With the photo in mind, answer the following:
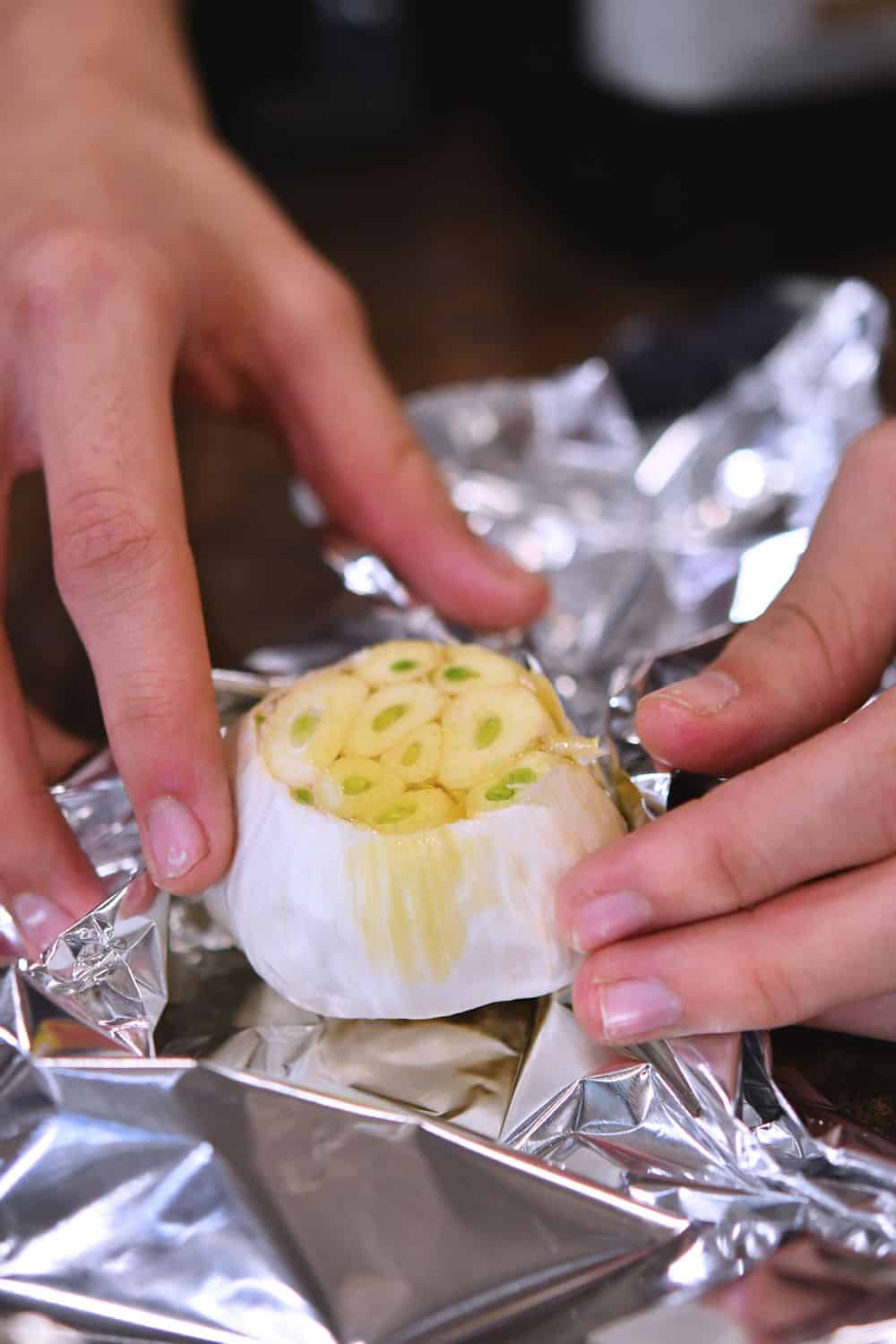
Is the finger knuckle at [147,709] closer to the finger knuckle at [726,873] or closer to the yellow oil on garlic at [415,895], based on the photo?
the yellow oil on garlic at [415,895]

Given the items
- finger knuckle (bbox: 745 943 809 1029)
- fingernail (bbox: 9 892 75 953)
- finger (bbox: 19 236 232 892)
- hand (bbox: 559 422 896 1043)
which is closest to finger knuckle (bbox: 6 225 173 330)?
finger (bbox: 19 236 232 892)

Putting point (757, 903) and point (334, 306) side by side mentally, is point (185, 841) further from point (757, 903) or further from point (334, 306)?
point (334, 306)

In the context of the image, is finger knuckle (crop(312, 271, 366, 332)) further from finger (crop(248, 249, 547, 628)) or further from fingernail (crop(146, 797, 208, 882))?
fingernail (crop(146, 797, 208, 882))

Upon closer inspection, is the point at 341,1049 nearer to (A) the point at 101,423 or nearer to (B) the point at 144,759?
(B) the point at 144,759

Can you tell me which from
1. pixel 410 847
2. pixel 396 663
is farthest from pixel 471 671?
pixel 410 847

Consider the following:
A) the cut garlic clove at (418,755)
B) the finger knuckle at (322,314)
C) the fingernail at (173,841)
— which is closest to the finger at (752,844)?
the cut garlic clove at (418,755)

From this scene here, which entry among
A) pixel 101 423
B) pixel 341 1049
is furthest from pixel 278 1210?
pixel 101 423

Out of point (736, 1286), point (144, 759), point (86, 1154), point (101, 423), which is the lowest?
point (736, 1286)
